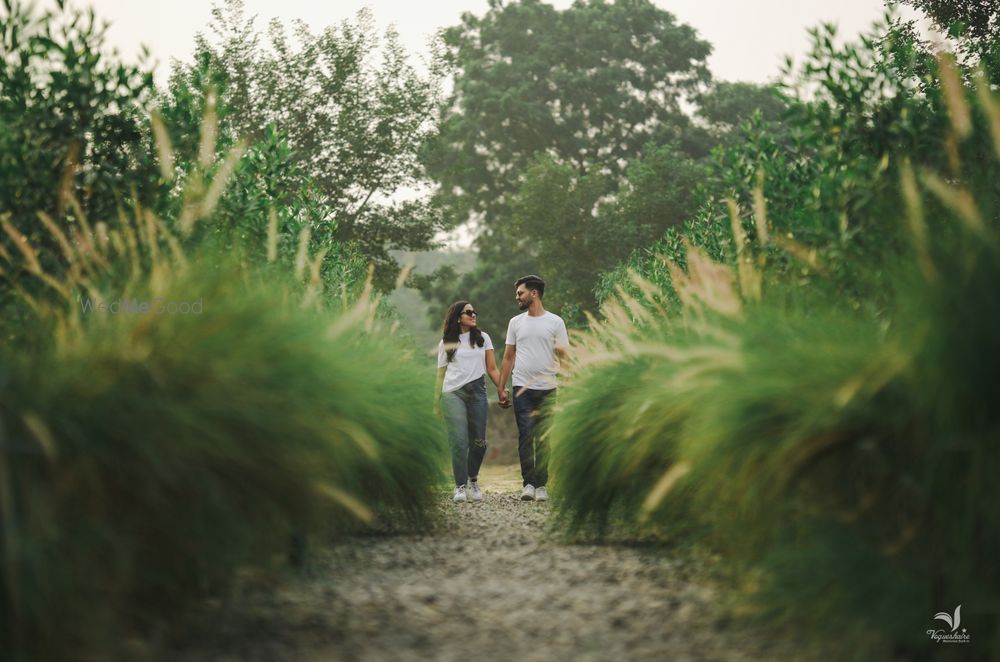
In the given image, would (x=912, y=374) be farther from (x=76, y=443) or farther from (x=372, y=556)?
(x=372, y=556)

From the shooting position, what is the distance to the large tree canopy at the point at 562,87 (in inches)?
1223

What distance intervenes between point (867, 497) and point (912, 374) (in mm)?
422

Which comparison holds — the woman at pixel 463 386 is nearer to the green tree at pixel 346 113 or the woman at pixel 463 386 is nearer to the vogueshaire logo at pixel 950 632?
the vogueshaire logo at pixel 950 632

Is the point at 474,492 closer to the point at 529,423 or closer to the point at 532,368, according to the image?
the point at 529,423

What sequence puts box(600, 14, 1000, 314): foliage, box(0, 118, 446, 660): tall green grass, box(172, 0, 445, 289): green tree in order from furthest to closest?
box(172, 0, 445, 289): green tree
box(600, 14, 1000, 314): foliage
box(0, 118, 446, 660): tall green grass

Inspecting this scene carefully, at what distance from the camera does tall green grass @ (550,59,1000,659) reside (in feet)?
8.71

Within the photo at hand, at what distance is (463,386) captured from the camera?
8242 mm

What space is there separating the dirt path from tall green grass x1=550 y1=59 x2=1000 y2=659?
29cm

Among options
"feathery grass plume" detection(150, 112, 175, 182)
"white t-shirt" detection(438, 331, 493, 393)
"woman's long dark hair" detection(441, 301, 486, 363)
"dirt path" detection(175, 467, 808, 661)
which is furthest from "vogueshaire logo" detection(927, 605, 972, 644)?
"woman's long dark hair" detection(441, 301, 486, 363)

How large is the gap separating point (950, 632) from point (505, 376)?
567 cm

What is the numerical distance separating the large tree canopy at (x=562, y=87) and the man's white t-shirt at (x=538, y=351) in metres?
22.6

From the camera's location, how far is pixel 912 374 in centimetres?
278

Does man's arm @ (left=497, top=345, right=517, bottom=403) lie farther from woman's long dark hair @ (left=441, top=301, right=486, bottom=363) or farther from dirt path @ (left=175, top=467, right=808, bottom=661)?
Result: dirt path @ (left=175, top=467, right=808, bottom=661)

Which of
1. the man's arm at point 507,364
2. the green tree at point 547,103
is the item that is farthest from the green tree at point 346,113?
the man's arm at point 507,364
